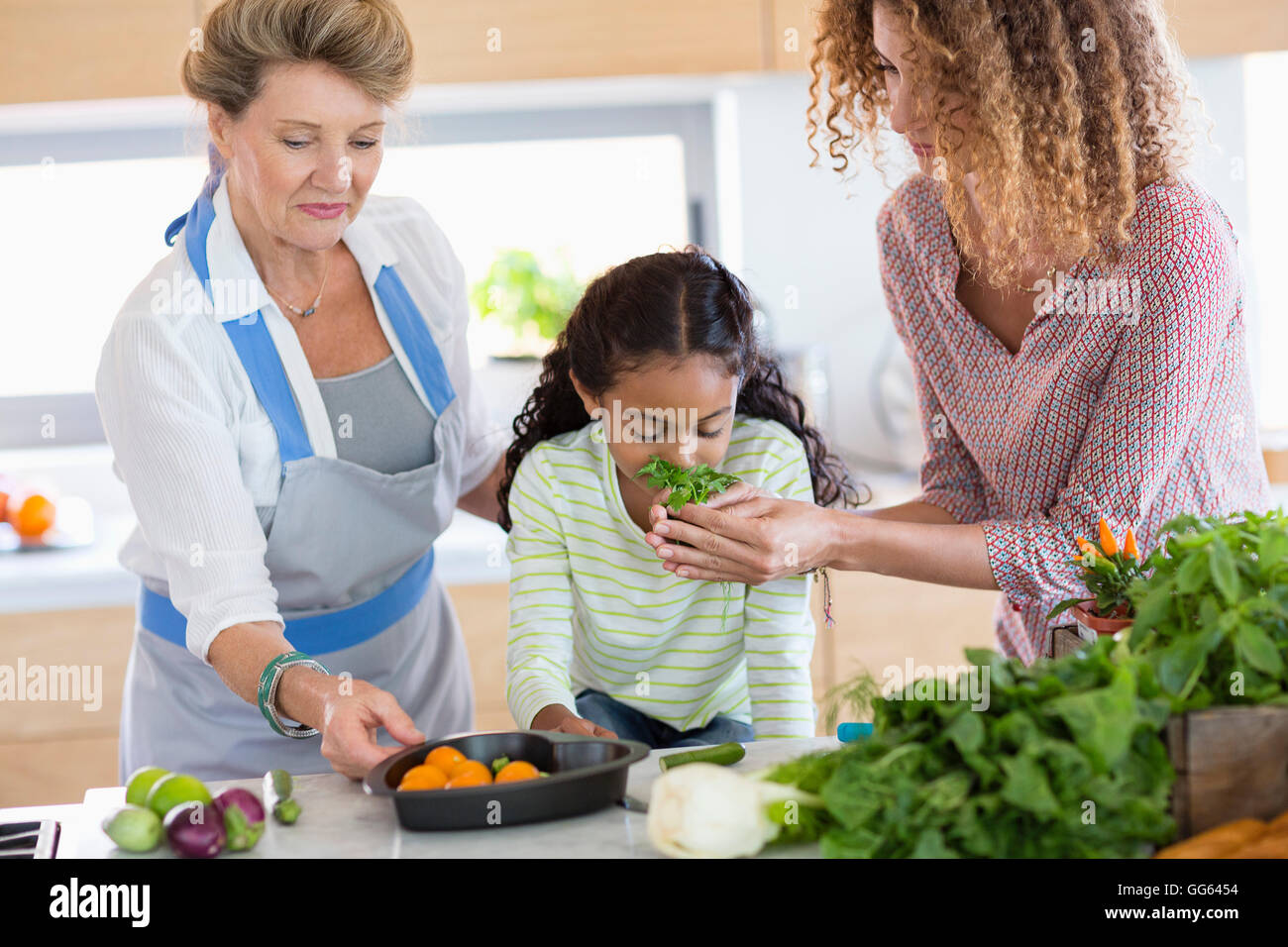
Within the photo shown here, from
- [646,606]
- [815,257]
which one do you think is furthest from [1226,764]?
[815,257]

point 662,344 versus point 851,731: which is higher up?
point 662,344

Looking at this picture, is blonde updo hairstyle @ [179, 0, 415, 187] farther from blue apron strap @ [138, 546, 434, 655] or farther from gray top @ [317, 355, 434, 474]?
blue apron strap @ [138, 546, 434, 655]

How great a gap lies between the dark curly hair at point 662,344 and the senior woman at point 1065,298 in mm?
203

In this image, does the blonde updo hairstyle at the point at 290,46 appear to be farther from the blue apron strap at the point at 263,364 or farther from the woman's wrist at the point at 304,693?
the woman's wrist at the point at 304,693

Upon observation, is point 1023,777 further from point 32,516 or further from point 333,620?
point 32,516

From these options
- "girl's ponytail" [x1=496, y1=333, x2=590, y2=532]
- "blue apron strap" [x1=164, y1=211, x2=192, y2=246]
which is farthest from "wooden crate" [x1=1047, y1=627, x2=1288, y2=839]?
"blue apron strap" [x1=164, y1=211, x2=192, y2=246]

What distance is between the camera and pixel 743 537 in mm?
1407

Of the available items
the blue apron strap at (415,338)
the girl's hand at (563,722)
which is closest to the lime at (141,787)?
the girl's hand at (563,722)

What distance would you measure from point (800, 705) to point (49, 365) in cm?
261

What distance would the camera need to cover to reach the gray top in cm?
162

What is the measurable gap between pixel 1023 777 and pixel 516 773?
1.46 feet

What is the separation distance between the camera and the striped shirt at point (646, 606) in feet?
5.01

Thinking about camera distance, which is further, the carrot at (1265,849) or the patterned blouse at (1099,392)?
the patterned blouse at (1099,392)

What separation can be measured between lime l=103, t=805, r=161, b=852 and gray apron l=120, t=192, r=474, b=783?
584 mm
